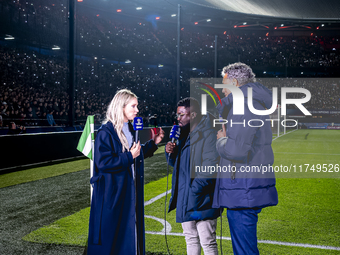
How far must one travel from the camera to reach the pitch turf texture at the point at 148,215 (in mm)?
4641

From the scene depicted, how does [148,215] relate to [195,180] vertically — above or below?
below

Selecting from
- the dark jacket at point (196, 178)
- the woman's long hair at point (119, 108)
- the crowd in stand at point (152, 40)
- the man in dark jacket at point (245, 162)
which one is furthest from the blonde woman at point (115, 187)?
the crowd in stand at point (152, 40)

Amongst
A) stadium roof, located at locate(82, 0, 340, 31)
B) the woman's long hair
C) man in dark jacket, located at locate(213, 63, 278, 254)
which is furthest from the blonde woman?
stadium roof, located at locate(82, 0, 340, 31)

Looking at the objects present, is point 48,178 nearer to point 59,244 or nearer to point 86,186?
point 86,186

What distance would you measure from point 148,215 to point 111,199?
3.25 meters

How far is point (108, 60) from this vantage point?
37.3 metres

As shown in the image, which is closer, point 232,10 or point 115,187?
point 115,187

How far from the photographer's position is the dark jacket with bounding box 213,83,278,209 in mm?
2670

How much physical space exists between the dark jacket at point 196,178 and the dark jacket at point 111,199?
1.50ft

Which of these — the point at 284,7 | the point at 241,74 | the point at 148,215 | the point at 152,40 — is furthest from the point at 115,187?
the point at 284,7

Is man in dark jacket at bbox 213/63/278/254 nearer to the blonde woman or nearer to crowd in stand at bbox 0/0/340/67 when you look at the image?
the blonde woman

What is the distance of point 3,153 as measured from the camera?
1025cm

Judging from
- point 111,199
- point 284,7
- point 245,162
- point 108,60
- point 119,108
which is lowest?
point 111,199

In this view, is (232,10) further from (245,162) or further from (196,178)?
(245,162)
